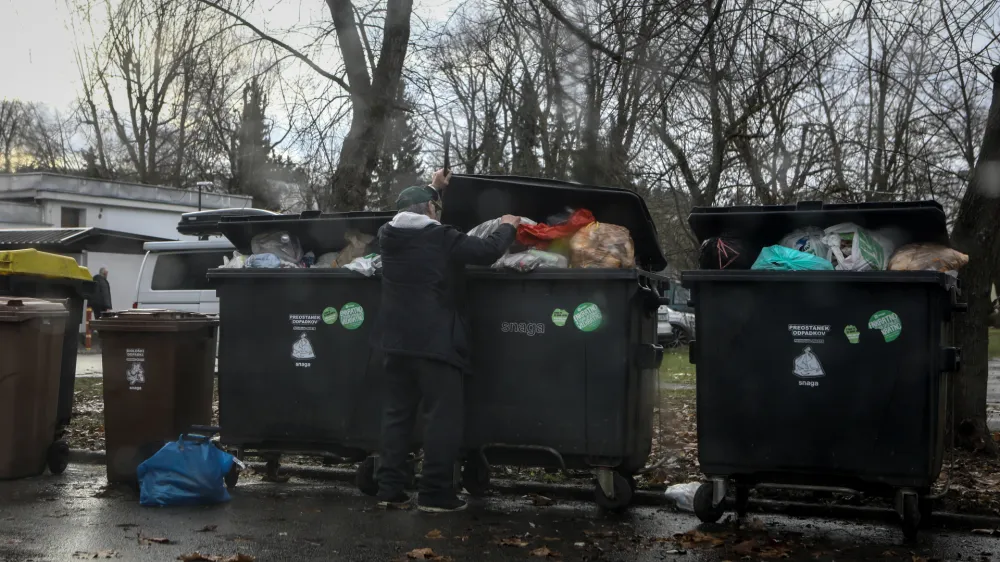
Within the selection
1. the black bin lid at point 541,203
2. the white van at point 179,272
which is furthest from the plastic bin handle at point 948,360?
the white van at point 179,272

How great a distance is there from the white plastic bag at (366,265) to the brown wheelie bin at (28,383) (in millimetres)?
2145

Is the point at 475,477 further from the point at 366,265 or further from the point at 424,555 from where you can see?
the point at 424,555

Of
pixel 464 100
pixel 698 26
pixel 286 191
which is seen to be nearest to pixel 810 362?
pixel 698 26

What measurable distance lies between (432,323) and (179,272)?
11.1 metres

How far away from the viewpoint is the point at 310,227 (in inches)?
275

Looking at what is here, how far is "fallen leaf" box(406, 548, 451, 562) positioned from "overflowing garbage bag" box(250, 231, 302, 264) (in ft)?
8.93

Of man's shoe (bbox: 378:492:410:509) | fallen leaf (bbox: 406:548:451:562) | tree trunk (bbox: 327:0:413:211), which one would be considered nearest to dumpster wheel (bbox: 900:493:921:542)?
fallen leaf (bbox: 406:548:451:562)

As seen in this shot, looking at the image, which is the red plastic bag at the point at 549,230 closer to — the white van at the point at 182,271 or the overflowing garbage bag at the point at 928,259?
the overflowing garbage bag at the point at 928,259

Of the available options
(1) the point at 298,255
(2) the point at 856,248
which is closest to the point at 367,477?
(1) the point at 298,255

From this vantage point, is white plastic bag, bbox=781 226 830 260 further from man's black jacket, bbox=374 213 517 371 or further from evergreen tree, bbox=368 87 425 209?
evergreen tree, bbox=368 87 425 209

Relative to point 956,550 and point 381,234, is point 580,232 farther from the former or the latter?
point 956,550

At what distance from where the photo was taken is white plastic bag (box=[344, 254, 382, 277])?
633cm

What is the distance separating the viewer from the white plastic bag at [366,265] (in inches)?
249

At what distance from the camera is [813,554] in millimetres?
4941
